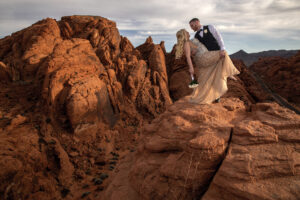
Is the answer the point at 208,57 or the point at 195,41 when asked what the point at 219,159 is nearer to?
the point at 208,57

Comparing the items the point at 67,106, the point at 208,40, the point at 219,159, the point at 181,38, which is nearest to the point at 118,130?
the point at 67,106

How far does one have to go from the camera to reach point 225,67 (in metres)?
3.94

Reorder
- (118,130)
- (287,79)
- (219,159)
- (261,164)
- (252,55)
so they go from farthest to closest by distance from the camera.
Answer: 1. (252,55)
2. (287,79)
3. (118,130)
4. (219,159)
5. (261,164)

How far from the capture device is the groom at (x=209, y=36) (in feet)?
12.7

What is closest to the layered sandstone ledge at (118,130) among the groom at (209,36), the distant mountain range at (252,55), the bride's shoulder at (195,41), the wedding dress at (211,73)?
the wedding dress at (211,73)

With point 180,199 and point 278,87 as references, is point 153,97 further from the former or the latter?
point 278,87

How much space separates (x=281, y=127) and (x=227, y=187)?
1.29 meters

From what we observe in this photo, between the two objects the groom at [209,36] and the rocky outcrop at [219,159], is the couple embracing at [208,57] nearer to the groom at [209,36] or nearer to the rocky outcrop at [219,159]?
the groom at [209,36]

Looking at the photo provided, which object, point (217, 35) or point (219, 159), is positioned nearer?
point (219, 159)

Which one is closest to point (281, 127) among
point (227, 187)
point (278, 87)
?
point (227, 187)

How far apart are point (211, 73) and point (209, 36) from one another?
892 mm

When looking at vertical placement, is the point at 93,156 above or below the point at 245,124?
below

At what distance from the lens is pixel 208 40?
12.8ft

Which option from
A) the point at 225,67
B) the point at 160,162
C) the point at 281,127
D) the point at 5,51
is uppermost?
the point at 5,51
